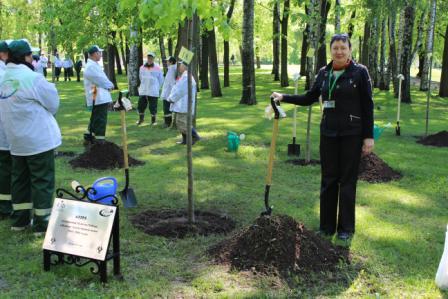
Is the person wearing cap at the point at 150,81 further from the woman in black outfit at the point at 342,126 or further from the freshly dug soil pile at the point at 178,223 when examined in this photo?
the woman in black outfit at the point at 342,126

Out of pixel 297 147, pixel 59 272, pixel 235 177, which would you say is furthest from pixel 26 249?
pixel 297 147

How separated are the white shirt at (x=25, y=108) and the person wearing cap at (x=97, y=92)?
4.80 meters

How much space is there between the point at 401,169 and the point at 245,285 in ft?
18.6

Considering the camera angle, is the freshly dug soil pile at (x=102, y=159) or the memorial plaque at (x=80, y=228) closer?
the memorial plaque at (x=80, y=228)

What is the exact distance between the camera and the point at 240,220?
624cm

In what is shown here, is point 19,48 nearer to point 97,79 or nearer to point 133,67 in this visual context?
point 97,79

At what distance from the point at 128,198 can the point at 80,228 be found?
7.46ft

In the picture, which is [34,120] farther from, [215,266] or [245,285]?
[245,285]

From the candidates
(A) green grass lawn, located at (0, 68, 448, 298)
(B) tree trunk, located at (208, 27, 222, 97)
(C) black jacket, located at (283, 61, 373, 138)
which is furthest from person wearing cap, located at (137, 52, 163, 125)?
(C) black jacket, located at (283, 61, 373, 138)

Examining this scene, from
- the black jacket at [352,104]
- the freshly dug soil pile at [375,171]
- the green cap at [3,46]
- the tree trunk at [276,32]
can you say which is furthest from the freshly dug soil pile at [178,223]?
the tree trunk at [276,32]

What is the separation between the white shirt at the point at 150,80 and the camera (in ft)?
45.1

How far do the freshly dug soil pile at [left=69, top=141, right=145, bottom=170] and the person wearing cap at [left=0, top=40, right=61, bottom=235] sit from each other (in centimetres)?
334

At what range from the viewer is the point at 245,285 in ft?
14.4

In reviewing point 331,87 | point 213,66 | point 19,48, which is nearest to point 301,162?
point 331,87
